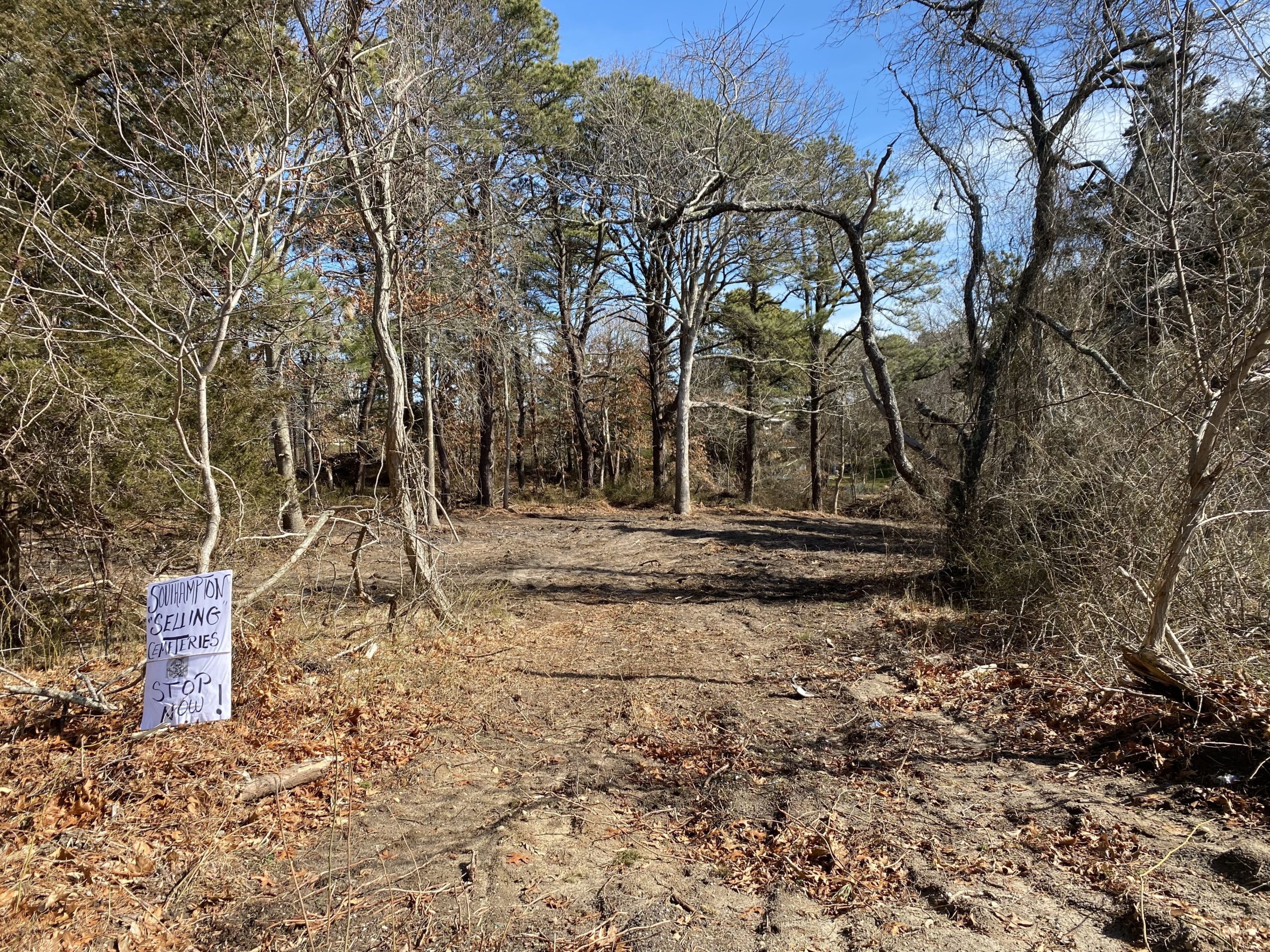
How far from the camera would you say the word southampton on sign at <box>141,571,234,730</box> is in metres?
3.05

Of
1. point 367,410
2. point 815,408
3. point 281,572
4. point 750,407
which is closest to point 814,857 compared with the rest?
point 281,572

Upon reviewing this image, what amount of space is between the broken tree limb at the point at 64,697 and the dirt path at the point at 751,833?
1.43 metres

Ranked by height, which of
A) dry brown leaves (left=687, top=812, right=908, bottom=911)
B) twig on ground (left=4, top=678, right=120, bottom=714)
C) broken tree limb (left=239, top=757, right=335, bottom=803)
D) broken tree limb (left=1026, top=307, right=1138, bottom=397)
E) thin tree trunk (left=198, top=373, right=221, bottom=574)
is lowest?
dry brown leaves (left=687, top=812, right=908, bottom=911)

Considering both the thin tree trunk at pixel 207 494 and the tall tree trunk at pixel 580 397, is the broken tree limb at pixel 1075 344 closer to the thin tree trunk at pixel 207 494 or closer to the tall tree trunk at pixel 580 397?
the thin tree trunk at pixel 207 494

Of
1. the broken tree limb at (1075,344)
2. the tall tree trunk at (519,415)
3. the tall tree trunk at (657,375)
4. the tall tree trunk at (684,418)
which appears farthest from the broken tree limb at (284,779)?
the tall tree trunk at (657,375)

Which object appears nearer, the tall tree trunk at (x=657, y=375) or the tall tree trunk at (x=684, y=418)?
the tall tree trunk at (x=684, y=418)

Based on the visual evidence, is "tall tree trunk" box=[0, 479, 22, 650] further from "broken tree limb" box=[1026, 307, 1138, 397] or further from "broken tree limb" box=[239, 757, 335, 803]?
"broken tree limb" box=[1026, 307, 1138, 397]

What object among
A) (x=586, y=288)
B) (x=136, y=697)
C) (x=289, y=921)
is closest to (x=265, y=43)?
(x=136, y=697)

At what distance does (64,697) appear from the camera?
10.4ft

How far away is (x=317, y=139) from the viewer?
184 inches

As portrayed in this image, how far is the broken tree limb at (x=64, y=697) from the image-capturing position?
309cm

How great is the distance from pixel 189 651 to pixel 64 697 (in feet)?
2.31

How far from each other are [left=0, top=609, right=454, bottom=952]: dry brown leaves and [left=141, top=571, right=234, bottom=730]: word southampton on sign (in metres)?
0.34

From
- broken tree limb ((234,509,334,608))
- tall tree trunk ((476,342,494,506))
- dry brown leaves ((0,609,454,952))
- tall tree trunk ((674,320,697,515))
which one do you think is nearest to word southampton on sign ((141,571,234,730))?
dry brown leaves ((0,609,454,952))
